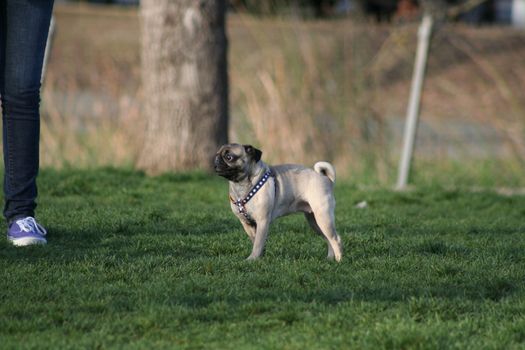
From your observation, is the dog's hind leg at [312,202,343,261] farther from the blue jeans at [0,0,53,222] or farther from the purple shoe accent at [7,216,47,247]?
the blue jeans at [0,0,53,222]

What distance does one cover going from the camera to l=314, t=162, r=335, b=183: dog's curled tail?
5570 mm

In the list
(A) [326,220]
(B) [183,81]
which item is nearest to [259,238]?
(A) [326,220]

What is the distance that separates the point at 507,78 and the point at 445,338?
926 cm

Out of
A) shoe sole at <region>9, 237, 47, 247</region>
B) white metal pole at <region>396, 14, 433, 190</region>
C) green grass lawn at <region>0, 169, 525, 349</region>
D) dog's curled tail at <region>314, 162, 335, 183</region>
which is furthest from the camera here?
white metal pole at <region>396, 14, 433, 190</region>

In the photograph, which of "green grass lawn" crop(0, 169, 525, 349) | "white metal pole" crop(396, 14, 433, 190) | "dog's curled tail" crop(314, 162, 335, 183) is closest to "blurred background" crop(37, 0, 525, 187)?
"white metal pole" crop(396, 14, 433, 190)

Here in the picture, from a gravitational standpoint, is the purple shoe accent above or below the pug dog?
below

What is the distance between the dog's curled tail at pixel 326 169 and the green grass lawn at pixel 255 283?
45 centimetres

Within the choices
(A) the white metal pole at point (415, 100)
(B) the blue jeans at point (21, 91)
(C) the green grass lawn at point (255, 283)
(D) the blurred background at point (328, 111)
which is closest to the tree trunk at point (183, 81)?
(D) the blurred background at point (328, 111)

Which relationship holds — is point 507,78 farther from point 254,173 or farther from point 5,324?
point 5,324

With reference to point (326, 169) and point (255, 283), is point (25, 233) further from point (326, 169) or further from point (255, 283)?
point (326, 169)

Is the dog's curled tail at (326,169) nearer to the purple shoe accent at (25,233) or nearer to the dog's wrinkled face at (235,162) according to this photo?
the dog's wrinkled face at (235,162)

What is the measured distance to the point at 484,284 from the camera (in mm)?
5098

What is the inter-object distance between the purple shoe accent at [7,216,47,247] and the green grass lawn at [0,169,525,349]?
90mm

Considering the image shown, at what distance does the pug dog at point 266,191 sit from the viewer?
5.39 meters
